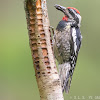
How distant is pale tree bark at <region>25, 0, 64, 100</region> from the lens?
329 cm

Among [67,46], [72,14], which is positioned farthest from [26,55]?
[72,14]

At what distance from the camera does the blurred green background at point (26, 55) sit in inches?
282

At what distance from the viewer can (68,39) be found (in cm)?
498

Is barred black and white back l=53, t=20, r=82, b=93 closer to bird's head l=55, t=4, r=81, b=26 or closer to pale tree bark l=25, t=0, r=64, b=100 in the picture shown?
bird's head l=55, t=4, r=81, b=26

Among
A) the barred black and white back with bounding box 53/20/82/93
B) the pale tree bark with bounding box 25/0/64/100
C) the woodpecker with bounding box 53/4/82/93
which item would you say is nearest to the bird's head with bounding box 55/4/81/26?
the woodpecker with bounding box 53/4/82/93

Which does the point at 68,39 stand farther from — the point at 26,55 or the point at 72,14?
the point at 26,55

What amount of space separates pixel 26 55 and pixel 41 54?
3888 millimetres

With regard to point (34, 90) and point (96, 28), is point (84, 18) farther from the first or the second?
point (34, 90)

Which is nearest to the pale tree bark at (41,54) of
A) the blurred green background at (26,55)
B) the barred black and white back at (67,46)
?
the barred black and white back at (67,46)

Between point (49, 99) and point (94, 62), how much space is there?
5389mm

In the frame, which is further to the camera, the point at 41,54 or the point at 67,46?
the point at 67,46

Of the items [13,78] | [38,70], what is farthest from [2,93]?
[38,70]

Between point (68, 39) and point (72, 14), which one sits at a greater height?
point (72, 14)

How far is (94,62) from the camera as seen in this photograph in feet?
27.8
